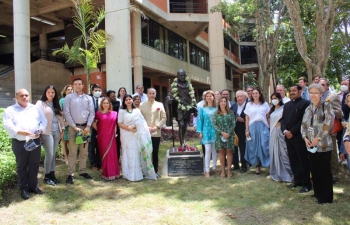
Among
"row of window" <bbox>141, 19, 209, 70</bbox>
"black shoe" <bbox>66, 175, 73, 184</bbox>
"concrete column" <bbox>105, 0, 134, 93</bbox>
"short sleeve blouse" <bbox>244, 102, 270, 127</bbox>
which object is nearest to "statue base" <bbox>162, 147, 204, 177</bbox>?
"short sleeve blouse" <bbox>244, 102, 270, 127</bbox>

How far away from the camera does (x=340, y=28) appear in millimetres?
15203

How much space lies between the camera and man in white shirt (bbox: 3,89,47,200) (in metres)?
4.50

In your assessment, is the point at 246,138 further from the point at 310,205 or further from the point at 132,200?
the point at 132,200

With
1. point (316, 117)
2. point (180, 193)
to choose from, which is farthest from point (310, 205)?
point (180, 193)

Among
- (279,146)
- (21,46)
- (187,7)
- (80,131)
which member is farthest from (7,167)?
(187,7)

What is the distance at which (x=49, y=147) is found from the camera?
5141 millimetres

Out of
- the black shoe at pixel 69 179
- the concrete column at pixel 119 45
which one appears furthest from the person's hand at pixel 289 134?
the concrete column at pixel 119 45

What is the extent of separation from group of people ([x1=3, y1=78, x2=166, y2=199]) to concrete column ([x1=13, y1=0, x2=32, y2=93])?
5.38m

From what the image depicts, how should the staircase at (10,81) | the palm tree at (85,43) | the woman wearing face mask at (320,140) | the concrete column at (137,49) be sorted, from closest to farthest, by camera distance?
the woman wearing face mask at (320,140) → the palm tree at (85,43) → the staircase at (10,81) → the concrete column at (137,49)

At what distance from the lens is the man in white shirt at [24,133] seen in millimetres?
4496

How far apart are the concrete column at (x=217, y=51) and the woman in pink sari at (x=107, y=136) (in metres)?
11.5

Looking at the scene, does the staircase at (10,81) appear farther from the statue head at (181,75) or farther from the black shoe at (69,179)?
the statue head at (181,75)

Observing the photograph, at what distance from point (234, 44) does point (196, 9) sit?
15204 mm

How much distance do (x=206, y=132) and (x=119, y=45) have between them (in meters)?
6.32
